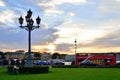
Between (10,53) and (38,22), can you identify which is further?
(10,53)

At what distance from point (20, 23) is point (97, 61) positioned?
2031 inches

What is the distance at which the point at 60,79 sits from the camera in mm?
30188

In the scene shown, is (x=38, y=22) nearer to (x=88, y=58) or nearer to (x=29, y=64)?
(x=29, y=64)

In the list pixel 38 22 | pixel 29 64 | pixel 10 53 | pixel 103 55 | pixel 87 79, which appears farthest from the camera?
pixel 10 53

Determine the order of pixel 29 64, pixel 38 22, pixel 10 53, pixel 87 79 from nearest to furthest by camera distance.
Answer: pixel 87 79 → pixel 38 22 → pixel 29 64 → pixel 10 53

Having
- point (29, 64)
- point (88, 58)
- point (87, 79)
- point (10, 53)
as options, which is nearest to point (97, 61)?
point (88, 58)

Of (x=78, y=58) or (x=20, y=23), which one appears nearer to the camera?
(x=20, y=23)

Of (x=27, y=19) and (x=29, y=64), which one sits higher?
(x=27, y=19)

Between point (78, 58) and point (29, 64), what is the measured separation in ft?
167

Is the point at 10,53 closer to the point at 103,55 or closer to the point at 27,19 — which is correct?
the point at 103,55

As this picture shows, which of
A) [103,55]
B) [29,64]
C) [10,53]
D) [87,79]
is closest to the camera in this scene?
[87,79]

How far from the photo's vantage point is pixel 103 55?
88188mm

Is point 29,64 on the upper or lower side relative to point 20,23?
lower

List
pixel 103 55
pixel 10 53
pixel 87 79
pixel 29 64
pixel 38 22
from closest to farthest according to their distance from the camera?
1. pixel 87 79
2. pixel 38 22
3. pixel 29 64
4. pixel 103 55
5. pixel 10 53
